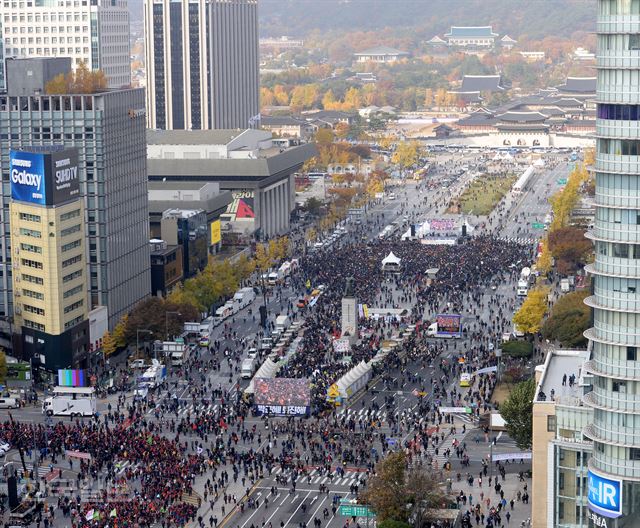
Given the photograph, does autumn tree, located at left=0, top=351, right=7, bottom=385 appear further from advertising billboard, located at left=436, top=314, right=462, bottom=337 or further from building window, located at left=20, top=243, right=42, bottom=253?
advertising billboard, located at left=436, top=314, right=462, bottom=337

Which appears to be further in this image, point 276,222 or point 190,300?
point 276,222

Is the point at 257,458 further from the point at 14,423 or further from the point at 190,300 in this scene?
the point at 190,300

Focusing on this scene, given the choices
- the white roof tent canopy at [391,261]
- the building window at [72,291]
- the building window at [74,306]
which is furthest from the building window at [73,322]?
the white roof tent canopy at [391,261]

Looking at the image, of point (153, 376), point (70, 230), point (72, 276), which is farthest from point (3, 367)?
point (70, 230)

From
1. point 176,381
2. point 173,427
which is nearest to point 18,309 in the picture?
point 176,381

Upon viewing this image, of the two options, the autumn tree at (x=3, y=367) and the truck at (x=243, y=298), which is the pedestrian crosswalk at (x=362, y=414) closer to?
the autumn tree at (x=3, y=367)
